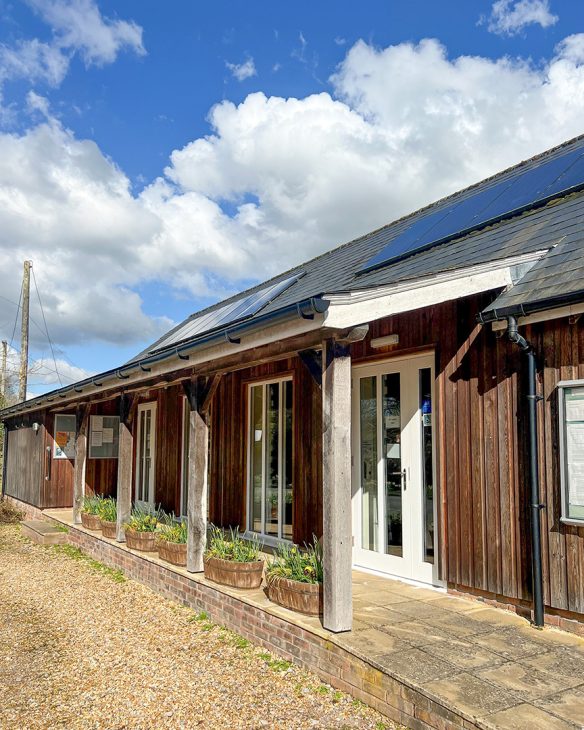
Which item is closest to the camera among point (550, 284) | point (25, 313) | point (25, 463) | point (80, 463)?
point (550, 284)

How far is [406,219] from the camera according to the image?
31.9ft

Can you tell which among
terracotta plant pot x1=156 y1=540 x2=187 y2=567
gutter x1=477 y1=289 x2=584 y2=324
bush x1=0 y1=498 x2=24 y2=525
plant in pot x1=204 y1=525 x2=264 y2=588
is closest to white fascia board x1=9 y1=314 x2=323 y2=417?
gutter x1=477 y1=289 x2=584 y2=324

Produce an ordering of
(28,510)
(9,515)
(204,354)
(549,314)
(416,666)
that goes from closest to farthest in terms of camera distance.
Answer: (416,666) → (549,314) → (204,354) → (28,510) → (9,515)

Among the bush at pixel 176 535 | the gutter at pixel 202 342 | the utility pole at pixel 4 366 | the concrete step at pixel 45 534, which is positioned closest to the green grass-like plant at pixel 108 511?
the concrete step at pixel 45 534

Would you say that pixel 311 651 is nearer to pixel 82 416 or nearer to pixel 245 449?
pixel 245 449

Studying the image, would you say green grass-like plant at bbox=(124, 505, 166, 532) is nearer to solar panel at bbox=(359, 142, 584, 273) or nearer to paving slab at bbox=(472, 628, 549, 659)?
solar panel at bbox=(359, 142, 584, 273)

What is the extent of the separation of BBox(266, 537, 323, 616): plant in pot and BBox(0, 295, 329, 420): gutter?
191 centimetres

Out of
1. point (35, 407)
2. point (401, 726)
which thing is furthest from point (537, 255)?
point (35, 407)

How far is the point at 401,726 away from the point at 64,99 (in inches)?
480

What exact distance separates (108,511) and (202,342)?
4.87 m

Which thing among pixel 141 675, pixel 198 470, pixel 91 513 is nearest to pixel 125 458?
pixel 91 513

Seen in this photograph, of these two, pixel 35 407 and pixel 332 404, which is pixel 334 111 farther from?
pixel 332 404

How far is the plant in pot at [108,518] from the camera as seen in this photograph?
8.67 m

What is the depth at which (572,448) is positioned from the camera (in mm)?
4176
